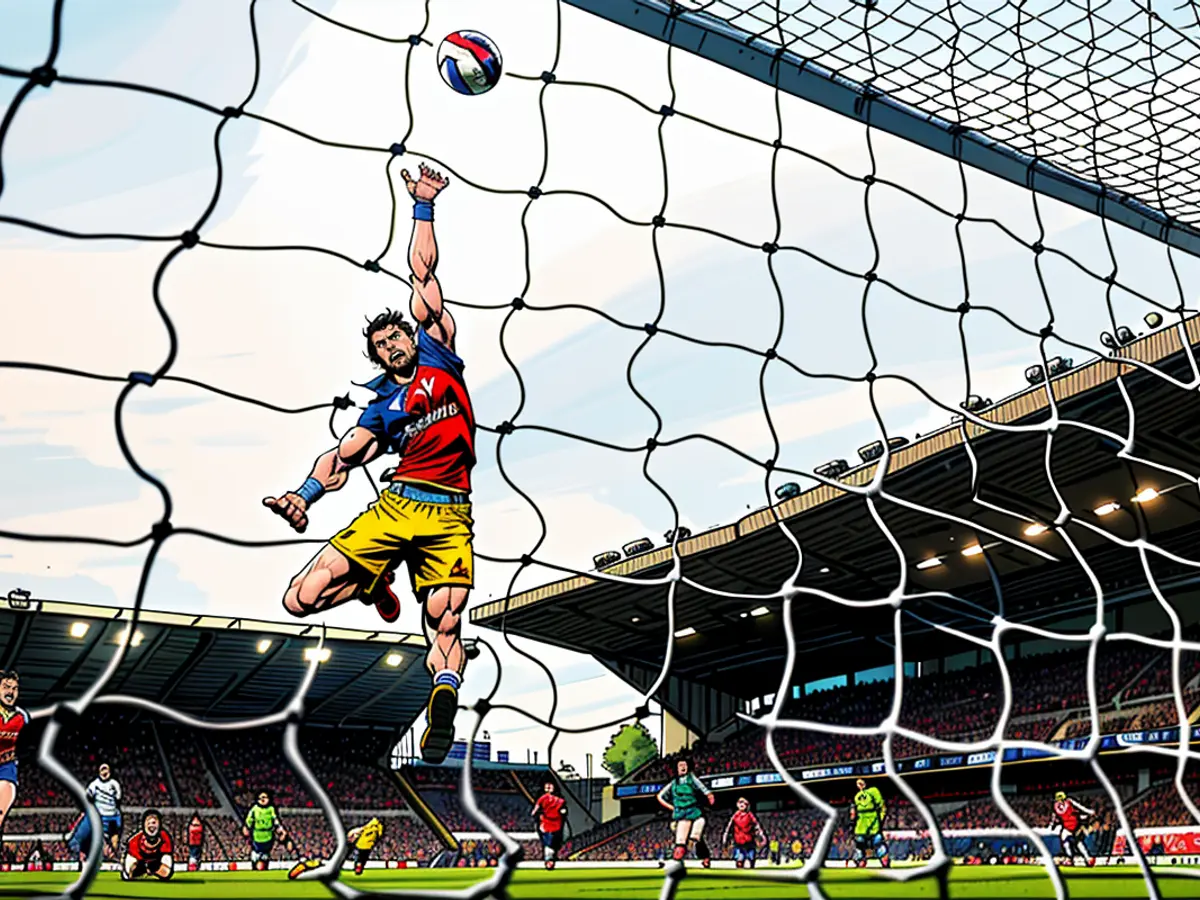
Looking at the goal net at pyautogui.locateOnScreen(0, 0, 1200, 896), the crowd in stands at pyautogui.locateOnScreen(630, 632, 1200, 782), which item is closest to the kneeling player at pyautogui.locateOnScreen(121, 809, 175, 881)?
the goal net at pyautogui.locateOnScreen(0, 0, 1200, 896)

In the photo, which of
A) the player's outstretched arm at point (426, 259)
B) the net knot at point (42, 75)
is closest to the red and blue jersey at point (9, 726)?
the player's outstretched arm at point (426, 259)

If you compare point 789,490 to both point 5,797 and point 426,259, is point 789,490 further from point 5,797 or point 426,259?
point 426,259

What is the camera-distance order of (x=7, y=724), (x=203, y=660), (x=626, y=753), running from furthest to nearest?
(x=626, y=753) < (x=203, y=660) < (x=7, y=724)

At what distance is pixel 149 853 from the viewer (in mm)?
7996

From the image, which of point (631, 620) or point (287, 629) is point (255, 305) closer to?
point (631, 620)

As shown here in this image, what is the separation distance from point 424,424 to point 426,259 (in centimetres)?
48

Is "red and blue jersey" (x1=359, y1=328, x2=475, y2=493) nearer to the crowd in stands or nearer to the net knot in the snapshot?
the net knot

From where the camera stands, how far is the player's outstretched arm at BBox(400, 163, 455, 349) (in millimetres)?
3441

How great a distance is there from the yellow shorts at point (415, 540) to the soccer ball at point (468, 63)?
1195mm

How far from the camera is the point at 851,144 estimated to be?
6.39m

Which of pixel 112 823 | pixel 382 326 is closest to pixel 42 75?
pixel 382 326

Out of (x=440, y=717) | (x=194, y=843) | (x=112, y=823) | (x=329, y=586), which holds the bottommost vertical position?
(x=194, y=843)

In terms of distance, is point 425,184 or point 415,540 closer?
point 415,540

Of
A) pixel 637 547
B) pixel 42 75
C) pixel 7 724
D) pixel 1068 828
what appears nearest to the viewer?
pixel 42 75
